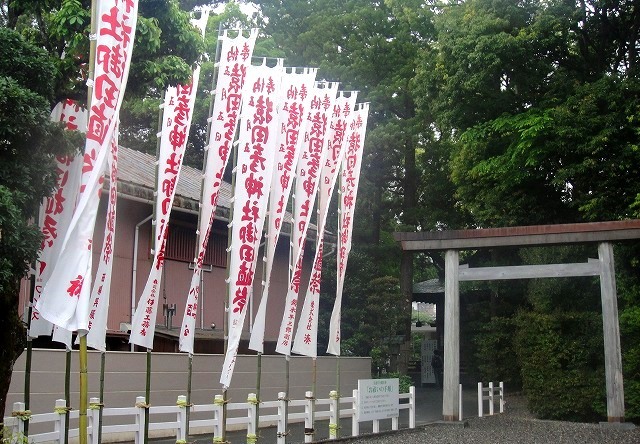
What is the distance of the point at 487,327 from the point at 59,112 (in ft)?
62.0

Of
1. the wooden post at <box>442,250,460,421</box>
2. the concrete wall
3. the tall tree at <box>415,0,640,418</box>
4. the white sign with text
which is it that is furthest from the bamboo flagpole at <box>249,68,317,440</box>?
the tall tree at <box>415,0,640,418</box>

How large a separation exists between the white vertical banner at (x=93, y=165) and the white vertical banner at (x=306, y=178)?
5.05 metres

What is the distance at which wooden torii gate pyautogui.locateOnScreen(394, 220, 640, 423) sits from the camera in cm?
1588

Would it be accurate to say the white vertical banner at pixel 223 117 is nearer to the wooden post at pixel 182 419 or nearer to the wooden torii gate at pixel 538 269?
the wooden post at pixel 182 419

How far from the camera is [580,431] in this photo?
1543 cm

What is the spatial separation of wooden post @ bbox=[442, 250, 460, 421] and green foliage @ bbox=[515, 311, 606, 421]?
3.11 meters

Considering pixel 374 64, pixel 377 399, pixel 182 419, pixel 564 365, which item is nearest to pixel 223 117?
pixel 182 419

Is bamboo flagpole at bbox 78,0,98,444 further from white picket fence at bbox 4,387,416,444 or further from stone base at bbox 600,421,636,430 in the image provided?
stone base at bbox 600,421,636,430

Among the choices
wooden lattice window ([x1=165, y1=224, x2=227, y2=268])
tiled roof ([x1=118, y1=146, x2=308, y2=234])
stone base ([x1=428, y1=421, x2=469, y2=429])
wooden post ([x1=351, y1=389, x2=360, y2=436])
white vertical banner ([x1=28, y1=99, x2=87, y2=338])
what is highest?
tiled roof ([x1=118, y1=146, x2=308, y2=234])

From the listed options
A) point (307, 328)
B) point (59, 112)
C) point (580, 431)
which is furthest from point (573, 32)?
point (59, 112)

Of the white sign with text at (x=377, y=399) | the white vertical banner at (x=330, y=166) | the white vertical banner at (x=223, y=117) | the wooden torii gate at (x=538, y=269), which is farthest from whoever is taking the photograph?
the wooden torii gate at (x=538, y=269)

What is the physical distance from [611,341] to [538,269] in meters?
2.07

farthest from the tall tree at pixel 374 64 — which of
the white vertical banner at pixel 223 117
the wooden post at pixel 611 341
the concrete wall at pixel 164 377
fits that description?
the white vertical banner at pixel 223 117

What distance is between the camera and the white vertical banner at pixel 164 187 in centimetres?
1038
